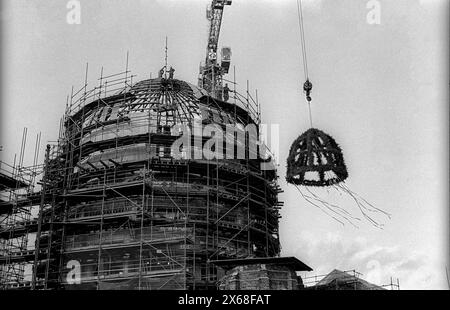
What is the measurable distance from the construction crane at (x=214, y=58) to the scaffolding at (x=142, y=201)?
5.90 meters

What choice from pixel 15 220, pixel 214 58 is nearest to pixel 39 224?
pixel 15 220

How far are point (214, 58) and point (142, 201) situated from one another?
56.0ft

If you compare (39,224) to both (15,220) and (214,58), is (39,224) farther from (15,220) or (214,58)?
(214,58)

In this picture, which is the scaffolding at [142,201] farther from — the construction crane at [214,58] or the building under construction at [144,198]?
the construction crane at [214,58]

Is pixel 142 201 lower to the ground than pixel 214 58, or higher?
lower

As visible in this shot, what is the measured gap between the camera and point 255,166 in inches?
1471

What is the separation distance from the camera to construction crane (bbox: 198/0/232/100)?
43456 millimetres

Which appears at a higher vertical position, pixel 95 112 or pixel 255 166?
pixel 95 112

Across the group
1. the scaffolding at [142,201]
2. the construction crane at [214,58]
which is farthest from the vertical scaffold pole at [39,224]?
the construction crane at [214,58]

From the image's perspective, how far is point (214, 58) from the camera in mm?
45781
